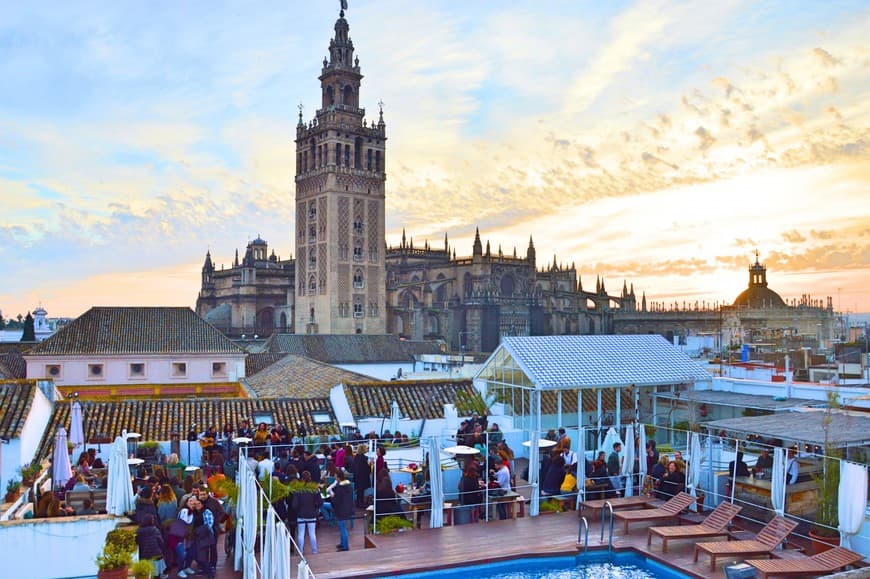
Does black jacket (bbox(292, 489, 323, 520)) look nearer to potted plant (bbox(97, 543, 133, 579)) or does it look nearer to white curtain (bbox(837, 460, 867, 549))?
potted plant (bbox(97, 543, 133, 579))

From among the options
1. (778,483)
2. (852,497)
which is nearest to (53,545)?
(778,483)

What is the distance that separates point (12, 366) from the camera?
3900cm

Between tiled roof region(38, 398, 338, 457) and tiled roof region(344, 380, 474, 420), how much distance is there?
3.10 feet

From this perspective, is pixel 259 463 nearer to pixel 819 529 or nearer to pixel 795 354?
pixel 819 529

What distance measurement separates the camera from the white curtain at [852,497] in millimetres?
12289

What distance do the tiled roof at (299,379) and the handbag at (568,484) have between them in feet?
40.7

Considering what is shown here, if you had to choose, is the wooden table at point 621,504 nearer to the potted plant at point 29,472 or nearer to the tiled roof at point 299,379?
the potted plant at point 29,472

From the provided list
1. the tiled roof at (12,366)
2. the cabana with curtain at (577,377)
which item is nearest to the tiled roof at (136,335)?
the tiled roof at (12,366)

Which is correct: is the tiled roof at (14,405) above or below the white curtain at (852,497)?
above

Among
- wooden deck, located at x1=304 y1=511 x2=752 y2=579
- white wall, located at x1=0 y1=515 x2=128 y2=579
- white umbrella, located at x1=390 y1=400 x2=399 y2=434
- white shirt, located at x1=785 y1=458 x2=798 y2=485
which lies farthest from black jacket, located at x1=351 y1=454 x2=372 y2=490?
white shirt, located at x1=785 y1=458 x2=798 y2=485

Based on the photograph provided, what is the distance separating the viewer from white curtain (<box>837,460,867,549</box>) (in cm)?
1229

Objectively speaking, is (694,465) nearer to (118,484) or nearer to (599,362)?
(599,362)

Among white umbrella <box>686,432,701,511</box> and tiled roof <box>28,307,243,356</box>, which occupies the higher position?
tiled roof <box>28,307,243,356</box>

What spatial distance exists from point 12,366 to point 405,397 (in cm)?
2468
